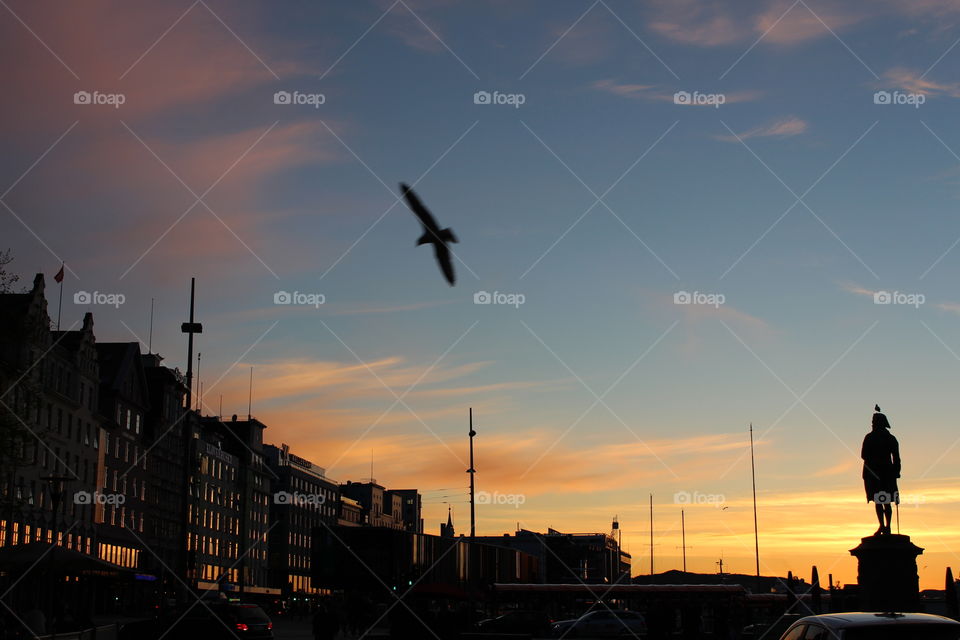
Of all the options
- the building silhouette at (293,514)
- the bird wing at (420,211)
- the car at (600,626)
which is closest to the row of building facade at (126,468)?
the building silhouette at (293,514)

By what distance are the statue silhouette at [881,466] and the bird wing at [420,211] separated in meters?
16.1

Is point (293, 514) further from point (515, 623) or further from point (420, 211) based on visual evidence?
point (420, 211)

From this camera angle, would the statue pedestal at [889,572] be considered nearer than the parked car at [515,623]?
Yes

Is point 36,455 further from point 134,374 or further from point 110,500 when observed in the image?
point 134,374

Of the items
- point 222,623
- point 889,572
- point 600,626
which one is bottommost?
point 600,626

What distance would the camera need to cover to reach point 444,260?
1919 cm

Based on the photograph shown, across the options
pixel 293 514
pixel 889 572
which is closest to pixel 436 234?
pixel 889 572

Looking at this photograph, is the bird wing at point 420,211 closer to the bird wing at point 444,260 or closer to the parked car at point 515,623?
the bird wing at point 444,260

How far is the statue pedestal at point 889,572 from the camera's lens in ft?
88.8

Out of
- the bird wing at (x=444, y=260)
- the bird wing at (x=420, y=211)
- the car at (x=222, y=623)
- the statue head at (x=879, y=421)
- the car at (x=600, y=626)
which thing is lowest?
the car at (x=600, y=626)

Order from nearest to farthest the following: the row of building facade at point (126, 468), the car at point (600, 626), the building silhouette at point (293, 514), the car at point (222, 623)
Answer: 1. the car at point (222, 623)
2. the row of building facade at point (126, 468)
3. the car at point (600, 626)
4. the building silhouette at point (293, 514)

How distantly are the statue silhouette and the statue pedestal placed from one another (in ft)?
3.35

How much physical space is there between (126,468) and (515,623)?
49569 mm

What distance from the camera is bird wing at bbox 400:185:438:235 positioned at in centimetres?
1842
